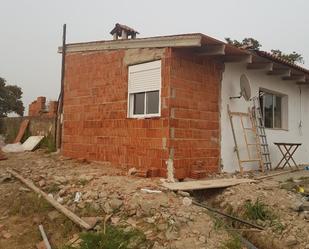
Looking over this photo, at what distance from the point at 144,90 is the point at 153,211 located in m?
3.56

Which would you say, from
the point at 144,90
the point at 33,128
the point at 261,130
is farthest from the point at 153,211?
the point at 33,128

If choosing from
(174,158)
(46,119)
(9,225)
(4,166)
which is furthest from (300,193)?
(46,119)

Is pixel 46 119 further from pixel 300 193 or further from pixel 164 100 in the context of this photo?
pixel 300 193

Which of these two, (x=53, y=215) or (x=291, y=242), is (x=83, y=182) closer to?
(x=53, y=215)

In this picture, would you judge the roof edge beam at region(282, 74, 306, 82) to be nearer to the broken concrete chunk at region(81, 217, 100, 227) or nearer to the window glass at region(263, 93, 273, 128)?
the window glass at region(263, 93, 273, 128)

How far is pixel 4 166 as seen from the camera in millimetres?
10062

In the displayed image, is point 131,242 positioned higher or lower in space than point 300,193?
lower

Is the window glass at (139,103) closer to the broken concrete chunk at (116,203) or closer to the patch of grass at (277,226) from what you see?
the broken concrete chunk at (116,203)

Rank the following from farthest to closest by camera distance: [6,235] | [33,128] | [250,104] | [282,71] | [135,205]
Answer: [33,128], [282,71], [250,104], [135,205], [6,235]

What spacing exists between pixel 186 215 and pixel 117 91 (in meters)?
4.45

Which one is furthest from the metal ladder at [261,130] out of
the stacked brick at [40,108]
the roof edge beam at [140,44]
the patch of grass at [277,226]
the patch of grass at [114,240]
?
the stacked brick at [40,108]

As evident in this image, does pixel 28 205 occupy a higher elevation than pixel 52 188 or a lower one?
lower

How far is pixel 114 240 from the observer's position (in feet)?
16.6

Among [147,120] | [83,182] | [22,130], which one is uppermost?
[147,120]
